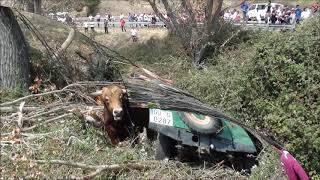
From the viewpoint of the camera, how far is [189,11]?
23.3 m

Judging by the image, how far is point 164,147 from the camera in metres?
8.97

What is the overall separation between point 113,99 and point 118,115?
1.38ft

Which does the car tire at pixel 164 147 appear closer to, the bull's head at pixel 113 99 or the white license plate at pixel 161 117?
the white license plate at pixel 161 117

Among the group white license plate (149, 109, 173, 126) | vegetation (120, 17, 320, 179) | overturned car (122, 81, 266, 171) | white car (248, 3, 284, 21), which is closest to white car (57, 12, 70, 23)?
vegetation (120, 17, 320, 179)

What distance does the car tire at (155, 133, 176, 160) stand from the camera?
8.89m

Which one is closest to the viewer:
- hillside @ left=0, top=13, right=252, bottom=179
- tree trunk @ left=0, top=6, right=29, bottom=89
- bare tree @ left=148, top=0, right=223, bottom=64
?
hillside @ left=0, top=13, right=252, bottom=179

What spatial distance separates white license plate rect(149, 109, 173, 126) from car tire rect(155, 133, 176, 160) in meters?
0.22

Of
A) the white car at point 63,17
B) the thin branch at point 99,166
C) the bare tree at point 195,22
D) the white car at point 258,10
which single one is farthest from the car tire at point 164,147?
the white car at point 258,10

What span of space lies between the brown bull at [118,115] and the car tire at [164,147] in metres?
0.44

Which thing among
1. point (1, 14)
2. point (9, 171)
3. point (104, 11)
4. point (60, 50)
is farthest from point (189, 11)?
point (104, 11)

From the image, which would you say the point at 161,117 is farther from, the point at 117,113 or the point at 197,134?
the point at 117,113

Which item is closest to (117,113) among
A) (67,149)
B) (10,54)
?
(67,149)

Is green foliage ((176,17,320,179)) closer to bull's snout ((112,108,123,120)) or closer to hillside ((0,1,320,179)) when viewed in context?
hillside ((0,1,320,179))

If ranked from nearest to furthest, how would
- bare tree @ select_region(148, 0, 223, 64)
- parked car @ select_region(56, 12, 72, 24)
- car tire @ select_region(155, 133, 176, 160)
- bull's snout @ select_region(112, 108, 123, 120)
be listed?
1. bull's snout @ select_region(112, 108, 123, 120)
2. car tire @ select_region(155, 133, 176, 160)
3. bare tree @ select_region(148, 0, 223, 64)
4. parked car @ select_region(56, 12, 72, 24)
